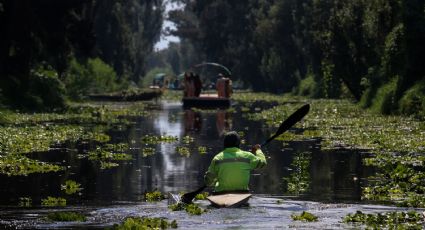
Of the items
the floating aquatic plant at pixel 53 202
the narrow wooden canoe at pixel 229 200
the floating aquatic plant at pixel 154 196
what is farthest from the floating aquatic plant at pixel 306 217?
the floating aquatic plant at pixel 53 202

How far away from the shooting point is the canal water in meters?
17.4

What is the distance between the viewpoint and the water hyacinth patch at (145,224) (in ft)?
52.2

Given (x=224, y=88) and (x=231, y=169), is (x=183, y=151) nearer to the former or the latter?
(x=231, y=169)

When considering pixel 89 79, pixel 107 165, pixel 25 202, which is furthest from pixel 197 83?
pixel 25 202

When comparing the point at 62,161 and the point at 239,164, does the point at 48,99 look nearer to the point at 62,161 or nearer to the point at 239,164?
the point at 62,161

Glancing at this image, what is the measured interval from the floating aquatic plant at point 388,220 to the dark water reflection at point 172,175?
324 cm

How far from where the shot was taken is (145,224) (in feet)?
53.8

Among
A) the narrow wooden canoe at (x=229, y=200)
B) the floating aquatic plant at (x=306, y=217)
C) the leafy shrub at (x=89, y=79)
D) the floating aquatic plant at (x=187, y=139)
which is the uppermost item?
the leafy shrub at (x=89, y=79)

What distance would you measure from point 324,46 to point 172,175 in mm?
46807

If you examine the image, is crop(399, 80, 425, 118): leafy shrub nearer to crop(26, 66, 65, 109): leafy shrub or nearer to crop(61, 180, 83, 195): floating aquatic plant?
crop(26, 66, 65, 109): leafy shrub

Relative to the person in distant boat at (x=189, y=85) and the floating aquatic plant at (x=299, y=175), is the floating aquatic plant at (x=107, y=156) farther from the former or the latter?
the person in distant boat at (x=189, y=85)

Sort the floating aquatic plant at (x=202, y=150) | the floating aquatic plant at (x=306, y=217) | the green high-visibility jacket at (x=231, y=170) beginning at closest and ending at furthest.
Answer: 1. the floating aquatic plant at (x=306, y=217)
2. the green high-visibility jacket at (x=231, y=170)
3. the floating aquatic plant at (x=202, y=150)

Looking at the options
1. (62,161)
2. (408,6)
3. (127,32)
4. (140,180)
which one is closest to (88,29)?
(408,6)

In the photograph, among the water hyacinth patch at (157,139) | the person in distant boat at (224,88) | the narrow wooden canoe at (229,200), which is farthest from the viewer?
the person in distant boat at (224,88)
